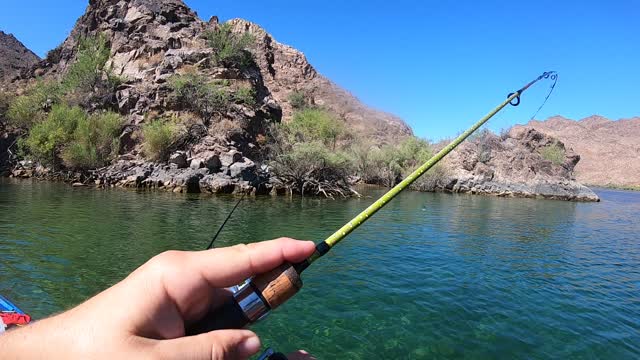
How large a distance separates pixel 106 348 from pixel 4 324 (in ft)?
14.4

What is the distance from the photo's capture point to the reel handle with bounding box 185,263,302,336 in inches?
67.7

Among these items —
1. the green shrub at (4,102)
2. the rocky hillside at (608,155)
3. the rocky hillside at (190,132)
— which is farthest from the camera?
the rocky hillside at (608,155)

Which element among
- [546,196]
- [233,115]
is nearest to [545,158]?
[546,196]

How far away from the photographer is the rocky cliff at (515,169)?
178 ft

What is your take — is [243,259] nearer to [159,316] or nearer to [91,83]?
[159,316]

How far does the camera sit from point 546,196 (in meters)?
55.2

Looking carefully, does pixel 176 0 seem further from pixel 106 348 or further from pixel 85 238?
pixel 106 348

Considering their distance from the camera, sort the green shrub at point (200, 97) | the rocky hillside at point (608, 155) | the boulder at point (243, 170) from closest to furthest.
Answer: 1. the boulder at point (243, 170)
2. the green shrub at point (200, 97)
3. the rocky hillside at point (608, 155)

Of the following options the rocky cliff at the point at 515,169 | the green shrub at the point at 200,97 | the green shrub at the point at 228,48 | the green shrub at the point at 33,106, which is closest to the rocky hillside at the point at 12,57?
the green shrub at the point at 33,106

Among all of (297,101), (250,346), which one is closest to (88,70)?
(297,101)

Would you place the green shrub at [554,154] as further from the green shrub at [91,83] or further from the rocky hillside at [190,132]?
the green shrub at [91,83]

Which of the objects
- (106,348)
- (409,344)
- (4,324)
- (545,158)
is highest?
(545,158)

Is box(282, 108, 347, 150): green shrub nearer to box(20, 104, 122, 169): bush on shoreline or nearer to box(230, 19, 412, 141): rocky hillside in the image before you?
box(20, 104, 122, 169): bush on shoreline

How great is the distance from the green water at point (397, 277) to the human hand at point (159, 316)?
200 inches
